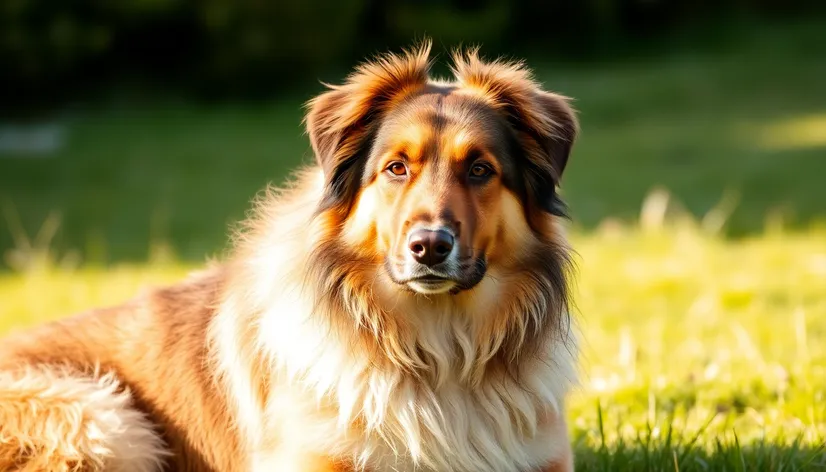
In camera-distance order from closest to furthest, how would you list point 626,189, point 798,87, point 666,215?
point 666,215 → point 626,189 → point 798,87

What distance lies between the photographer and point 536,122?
4.07 meters

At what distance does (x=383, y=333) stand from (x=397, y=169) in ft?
2.09

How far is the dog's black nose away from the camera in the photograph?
3.67 metres

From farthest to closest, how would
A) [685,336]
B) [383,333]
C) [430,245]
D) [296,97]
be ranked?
1. [296,97]
2. [685,336]
3. [383,333]
4. [430,245]

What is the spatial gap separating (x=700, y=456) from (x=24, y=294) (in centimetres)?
708

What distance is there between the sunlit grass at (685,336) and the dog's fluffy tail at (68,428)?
986mm

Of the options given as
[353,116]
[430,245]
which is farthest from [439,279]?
[353,116]

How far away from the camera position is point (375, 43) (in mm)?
24047

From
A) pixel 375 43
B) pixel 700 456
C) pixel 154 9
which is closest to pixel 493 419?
pixel 700 456

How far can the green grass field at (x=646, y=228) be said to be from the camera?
17.2 feet

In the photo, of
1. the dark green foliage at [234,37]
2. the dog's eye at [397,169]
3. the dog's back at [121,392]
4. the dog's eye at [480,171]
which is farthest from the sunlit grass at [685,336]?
the dark green foliage at [234,37]

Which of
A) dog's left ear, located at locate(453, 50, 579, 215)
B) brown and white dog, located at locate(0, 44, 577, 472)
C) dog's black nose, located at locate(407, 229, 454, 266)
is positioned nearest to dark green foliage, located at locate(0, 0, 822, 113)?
dog's left ear, located at locate(453, 50, 579, 215)

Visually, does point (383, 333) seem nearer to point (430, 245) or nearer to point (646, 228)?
point (430, 245)

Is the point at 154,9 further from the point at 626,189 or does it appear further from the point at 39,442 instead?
the point at 39,442
